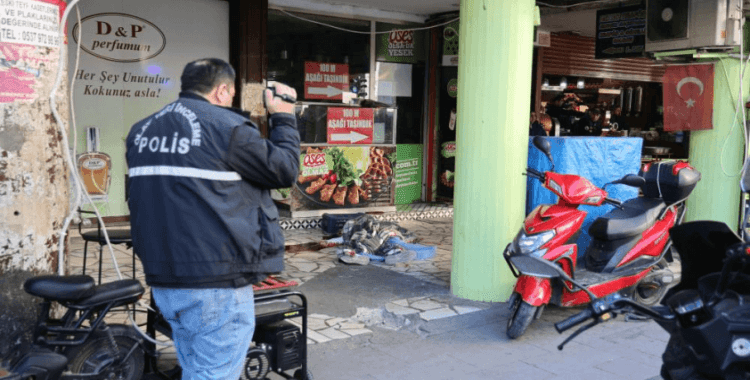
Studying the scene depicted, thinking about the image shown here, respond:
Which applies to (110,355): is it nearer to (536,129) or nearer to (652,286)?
(652,286)

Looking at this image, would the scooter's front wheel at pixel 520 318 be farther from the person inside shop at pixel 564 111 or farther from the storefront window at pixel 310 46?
the person inside shop at pixel 564 111

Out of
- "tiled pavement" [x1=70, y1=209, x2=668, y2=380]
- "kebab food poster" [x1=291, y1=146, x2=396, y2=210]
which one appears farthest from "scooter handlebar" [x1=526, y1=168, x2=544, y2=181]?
"kebab food poster" [x1=291, y1=146, x2=396, y2=210]

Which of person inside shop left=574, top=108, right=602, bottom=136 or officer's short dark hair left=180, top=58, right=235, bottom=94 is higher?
officer's short dark hair left=180, top=58, right=235, bottom=94

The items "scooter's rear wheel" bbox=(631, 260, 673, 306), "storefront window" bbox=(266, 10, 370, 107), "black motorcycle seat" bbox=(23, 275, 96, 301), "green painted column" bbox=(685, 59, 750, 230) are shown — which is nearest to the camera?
"black motorcycle seat" bbox=(23, 275, 96, 301)

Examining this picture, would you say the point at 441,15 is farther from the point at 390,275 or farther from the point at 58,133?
the point at 58,133

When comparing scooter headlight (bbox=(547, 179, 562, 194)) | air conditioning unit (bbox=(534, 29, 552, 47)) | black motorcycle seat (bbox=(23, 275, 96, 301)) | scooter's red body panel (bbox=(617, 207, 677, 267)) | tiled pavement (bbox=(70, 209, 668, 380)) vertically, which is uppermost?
air conditioning unit (bbox=(534, 29, 552, 47))

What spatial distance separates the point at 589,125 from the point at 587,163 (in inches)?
289

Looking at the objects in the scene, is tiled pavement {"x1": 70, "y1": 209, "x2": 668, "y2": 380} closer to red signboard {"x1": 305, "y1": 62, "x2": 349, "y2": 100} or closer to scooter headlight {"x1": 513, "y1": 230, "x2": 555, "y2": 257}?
scooter headlight {"x1": 513, "y1": 230, "x2": 555, "y2": 257}

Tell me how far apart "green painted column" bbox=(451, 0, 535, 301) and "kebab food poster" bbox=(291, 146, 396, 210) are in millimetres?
4105

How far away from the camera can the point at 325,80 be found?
10.8 metres

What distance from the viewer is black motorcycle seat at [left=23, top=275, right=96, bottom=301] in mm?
3441

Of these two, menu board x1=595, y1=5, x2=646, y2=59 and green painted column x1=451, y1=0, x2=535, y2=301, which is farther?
menu board x1=595, y1=5, x2=646, y2=59

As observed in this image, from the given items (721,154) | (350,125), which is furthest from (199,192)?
(350,125)

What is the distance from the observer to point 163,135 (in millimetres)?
3064
